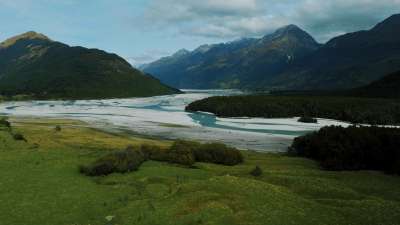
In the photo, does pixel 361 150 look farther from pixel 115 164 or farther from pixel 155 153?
pixel 115 164

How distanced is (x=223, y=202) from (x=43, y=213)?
44.1 feet

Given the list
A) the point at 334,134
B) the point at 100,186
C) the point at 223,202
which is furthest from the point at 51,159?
the point at 334,134

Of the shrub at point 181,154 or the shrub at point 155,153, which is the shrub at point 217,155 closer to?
the shrub at point 181,154

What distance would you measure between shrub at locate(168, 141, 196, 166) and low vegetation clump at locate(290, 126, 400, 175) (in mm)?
17311

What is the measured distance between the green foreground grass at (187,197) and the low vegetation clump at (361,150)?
4.48m

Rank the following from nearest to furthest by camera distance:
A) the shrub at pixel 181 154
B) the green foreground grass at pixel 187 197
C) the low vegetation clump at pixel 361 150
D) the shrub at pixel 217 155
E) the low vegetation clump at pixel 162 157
A: the green foreground grass at pixel 187 197 < the low vegetation clump at pixel 162 157 < the low vegetation clump at pixel 361 150 < the shrub at pixel 181 154 < the shrub at pixel 217 155

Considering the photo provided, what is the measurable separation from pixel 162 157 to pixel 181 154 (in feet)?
9.41

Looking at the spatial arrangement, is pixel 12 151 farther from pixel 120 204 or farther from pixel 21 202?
pixel 120 204

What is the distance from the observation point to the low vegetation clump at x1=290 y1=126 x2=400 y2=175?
179 ft

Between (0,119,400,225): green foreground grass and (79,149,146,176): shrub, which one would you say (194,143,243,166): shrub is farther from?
(79,149,146,176): shrub

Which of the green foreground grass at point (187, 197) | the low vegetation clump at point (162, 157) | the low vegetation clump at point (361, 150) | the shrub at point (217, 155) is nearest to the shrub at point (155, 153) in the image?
the low vegetation clump at point (162, 157)

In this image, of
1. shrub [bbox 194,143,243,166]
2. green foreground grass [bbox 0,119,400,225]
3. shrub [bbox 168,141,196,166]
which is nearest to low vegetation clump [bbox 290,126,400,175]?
green foreground grass [bbox 0,119,400,225]

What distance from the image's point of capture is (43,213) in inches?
1280

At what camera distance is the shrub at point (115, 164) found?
47.3 metres
